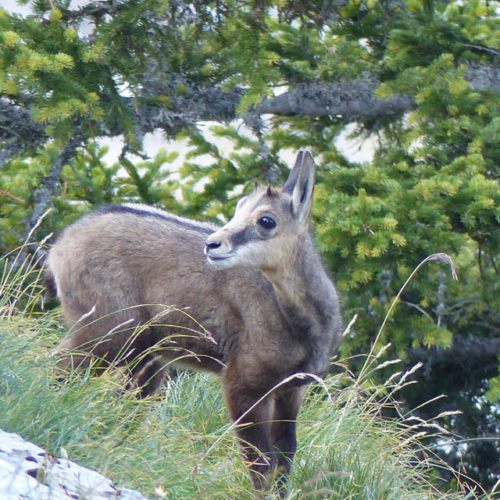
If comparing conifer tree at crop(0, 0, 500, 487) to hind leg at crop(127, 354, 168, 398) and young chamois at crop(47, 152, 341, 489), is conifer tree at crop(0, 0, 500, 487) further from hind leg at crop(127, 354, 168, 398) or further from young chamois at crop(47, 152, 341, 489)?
hind leg at crop(127, 354, 168, 398)

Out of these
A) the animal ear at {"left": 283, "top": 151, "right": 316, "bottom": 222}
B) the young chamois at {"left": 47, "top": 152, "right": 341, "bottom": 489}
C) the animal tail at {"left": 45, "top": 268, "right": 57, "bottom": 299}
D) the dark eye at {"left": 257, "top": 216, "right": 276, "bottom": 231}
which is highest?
the animal ear at {"left": 283, "top": 151, "right": 316, "bottom": 222}

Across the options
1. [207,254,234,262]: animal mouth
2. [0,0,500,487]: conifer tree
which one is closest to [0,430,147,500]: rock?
[207,254,234,262]: animal mouth

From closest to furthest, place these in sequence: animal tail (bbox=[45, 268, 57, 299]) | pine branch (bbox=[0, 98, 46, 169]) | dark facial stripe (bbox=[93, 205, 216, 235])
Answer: dark facial stripe (bbox=[93, 205, 216, 235])
animal tail (bbox=[45, 268, 57, 299])
pine branch (bbox=[0, 98, 46, 169])

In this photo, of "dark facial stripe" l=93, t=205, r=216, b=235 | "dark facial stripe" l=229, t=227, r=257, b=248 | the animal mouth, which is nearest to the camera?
the animal mouth

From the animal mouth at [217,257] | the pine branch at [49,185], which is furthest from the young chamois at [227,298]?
the pine branch at [49,185]

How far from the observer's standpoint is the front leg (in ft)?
17.8

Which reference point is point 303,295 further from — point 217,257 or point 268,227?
point 217,257

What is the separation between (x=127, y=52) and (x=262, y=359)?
2.21 m

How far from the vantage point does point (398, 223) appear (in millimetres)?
6824

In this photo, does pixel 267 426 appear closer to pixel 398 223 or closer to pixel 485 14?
pixel 398 223

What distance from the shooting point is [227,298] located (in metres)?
6.02

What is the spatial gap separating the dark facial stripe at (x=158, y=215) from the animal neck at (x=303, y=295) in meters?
0.80

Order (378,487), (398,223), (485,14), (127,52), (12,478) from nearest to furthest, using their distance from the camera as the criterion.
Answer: (12,478) < (378,487) < (127,52) < (398,223) < (485,14)

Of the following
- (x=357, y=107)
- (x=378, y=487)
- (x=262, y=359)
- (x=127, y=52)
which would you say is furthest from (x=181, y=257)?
(x=357, y=107)
